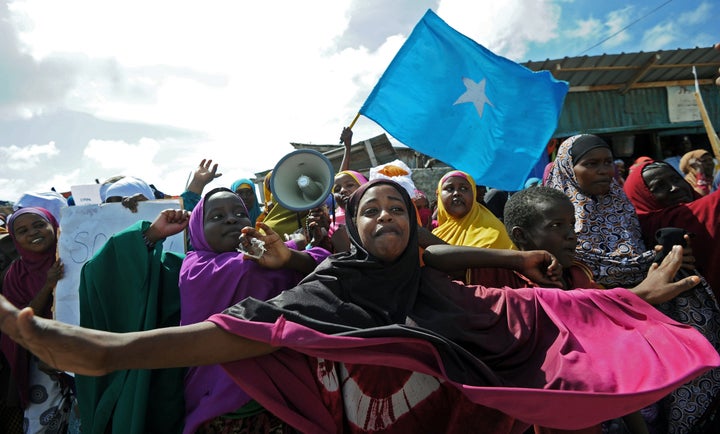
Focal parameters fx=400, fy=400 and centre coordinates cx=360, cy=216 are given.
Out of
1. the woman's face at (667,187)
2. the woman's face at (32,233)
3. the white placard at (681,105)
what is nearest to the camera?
the woman's face at (667,187)

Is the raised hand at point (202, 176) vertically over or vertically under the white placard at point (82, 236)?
over

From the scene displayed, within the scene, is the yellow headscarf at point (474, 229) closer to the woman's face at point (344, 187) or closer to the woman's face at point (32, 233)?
the woman's face at point (344, 187)

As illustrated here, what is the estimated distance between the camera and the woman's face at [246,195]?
500 centimetres

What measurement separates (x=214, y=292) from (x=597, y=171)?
2616mm

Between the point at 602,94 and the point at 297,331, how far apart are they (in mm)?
11809

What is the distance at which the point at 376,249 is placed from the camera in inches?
80.2

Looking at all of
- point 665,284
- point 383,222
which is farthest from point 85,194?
point 665,284

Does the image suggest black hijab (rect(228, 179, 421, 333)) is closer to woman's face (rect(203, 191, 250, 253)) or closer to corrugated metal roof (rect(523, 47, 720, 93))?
woman's face (rect(203, 191, 250, 253))

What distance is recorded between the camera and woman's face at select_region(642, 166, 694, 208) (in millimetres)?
3059

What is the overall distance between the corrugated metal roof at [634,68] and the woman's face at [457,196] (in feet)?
22.6

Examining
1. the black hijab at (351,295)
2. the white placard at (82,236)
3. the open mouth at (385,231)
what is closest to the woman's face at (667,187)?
the black hijab at (351,295)

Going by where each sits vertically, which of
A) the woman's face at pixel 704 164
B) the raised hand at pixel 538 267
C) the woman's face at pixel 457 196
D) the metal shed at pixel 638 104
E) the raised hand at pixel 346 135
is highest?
the metal shed at pixel 638 104

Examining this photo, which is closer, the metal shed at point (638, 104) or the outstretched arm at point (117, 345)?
the outstretched arm at point (117, 345)

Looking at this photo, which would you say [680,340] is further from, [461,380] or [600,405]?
[461,380]
